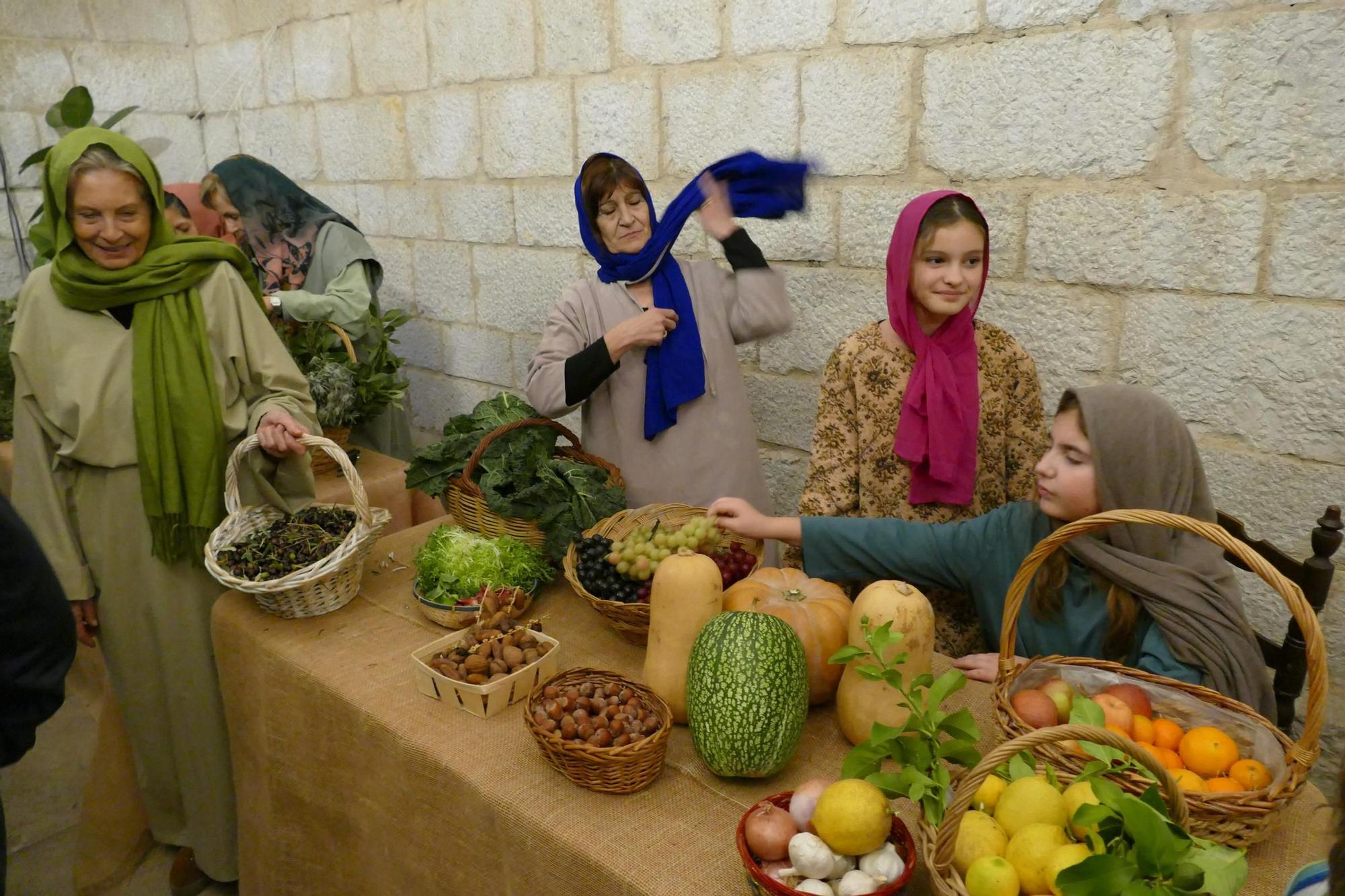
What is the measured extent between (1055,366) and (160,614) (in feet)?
10.1

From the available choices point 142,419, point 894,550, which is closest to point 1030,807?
point 894,550

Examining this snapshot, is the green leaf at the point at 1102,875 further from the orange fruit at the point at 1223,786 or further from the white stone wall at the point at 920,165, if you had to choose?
the white stone wall at the point at 920,165

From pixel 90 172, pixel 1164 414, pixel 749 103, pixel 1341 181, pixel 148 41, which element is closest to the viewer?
pixel 1164 414

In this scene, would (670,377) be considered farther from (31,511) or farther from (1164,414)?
(31,511)

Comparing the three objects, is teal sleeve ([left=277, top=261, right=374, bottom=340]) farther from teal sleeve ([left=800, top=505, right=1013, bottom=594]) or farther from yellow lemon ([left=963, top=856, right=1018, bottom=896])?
yellow lemon ([left=963, top=856, right=1018, bottom=896])

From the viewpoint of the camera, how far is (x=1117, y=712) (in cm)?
154

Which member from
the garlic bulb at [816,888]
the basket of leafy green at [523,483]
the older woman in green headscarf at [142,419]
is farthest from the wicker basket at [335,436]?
the garlic bulb at [816,888]

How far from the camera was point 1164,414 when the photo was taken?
181 centimetres

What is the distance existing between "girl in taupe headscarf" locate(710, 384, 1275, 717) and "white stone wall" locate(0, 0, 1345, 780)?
0.97 m

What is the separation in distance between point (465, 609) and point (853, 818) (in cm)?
129

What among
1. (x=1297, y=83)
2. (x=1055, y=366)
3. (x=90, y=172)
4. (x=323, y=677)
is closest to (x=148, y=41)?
(x=90, y=172)

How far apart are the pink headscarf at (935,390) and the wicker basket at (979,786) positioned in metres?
1.35

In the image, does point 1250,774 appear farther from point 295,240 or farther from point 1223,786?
point 295,240

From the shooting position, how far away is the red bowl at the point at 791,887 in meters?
1.28
